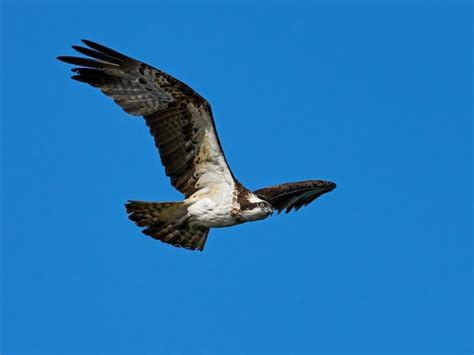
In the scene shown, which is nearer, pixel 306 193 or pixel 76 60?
pixel 76 60

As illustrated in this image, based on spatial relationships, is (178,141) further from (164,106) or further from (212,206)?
(212,206)

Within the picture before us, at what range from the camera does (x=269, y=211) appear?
40.1 feet

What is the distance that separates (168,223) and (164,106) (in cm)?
154

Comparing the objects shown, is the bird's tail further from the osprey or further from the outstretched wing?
the outstretched wing

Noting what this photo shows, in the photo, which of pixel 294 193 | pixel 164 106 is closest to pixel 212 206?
pixel 164 106

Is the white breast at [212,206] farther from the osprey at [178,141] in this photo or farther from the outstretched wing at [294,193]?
the outstretched wing at [294,193]

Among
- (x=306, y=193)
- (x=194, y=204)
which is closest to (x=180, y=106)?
(x=194, y=204)

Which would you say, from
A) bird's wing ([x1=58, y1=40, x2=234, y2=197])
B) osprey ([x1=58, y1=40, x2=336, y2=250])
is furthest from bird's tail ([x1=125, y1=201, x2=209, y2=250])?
bird's wing ([x1=58, y1=40, x2=234, y2=197])

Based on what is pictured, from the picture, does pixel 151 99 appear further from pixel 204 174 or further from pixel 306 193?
pixel 306 193

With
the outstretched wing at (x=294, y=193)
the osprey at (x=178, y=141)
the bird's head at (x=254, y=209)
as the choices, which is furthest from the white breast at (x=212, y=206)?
the outstretched wing at (x=294, y=193)

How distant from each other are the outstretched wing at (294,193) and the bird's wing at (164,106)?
1335 millimetres

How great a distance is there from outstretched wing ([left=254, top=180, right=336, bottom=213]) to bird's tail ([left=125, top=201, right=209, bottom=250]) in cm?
113

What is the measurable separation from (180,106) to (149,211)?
4.67 feet

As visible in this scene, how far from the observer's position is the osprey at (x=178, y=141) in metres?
12.2
